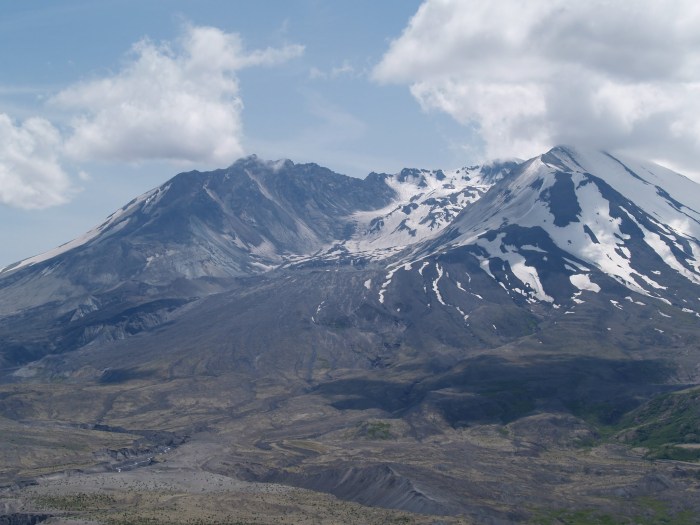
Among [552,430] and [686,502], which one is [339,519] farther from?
[552,430]

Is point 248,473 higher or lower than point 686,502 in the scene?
higher

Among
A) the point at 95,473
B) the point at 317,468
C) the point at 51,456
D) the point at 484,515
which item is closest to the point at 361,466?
the point at 317,468

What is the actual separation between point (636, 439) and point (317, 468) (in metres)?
66.0

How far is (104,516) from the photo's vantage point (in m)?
123

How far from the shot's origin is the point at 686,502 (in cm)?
13775

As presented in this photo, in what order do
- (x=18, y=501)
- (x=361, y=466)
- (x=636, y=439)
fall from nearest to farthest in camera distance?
(x=18, y=501) → (x=361, y=466) → (x=636, y=439)

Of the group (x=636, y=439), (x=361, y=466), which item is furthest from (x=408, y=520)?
(x=636, y=439)

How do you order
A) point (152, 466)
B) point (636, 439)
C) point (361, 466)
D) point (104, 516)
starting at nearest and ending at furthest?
point (104, 516) → point (361, 466) → point (152, 466) → point (636, 439)

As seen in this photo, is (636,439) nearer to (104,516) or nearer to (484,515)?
(484,515)

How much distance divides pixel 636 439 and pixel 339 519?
280ft

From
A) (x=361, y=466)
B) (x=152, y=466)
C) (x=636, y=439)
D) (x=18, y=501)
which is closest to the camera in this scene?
(x=18, y=501)

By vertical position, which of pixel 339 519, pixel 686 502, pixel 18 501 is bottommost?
pixel 686 502

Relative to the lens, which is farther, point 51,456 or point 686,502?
point 51,456

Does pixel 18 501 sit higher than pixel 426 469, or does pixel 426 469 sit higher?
pixel 18 501
